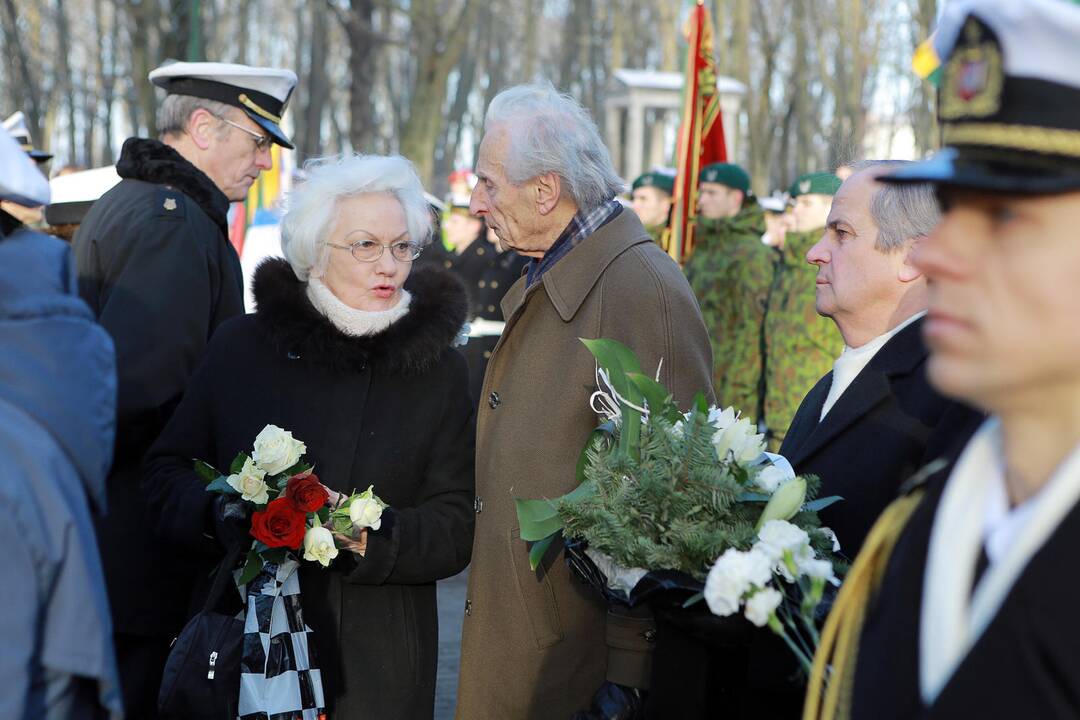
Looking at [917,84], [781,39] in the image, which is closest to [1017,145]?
[917,84]

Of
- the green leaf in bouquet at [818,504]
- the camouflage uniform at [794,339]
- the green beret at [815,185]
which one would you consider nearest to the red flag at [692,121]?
the camouflage uniform at [794,339]

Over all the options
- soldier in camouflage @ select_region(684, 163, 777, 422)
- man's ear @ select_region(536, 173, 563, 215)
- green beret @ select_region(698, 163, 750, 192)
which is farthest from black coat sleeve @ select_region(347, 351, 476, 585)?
green beret @ select_region(698, 163, 750, 192)

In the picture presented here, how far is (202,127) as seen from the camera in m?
4.53

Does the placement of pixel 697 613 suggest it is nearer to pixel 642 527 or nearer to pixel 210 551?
pixel 642 527

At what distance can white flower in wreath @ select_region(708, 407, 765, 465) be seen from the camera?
2.64 meters

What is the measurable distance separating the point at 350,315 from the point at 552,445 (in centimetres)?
70

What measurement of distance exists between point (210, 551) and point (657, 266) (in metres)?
1.45

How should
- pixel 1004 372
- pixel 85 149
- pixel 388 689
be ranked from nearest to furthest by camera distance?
pixel 1004 372
pixel 388 689
pixel 85 149

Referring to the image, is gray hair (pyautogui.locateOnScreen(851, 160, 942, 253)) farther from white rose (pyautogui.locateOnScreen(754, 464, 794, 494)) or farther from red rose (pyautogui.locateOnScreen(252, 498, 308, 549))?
red rose (pyautogui.locateOnScreen(252, 498, 308, 549))

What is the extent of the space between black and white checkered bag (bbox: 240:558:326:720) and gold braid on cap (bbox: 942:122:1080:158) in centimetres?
222

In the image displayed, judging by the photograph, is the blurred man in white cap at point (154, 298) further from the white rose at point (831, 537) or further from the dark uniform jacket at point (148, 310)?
the white rose at point (831, 537)

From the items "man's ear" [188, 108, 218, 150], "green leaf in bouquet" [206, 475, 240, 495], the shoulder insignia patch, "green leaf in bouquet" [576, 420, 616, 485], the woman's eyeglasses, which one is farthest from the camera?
"man's ear" [188, 108, 218, 150]

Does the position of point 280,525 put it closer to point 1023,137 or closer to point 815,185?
point 1023,137

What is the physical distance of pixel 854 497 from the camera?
2.75m
